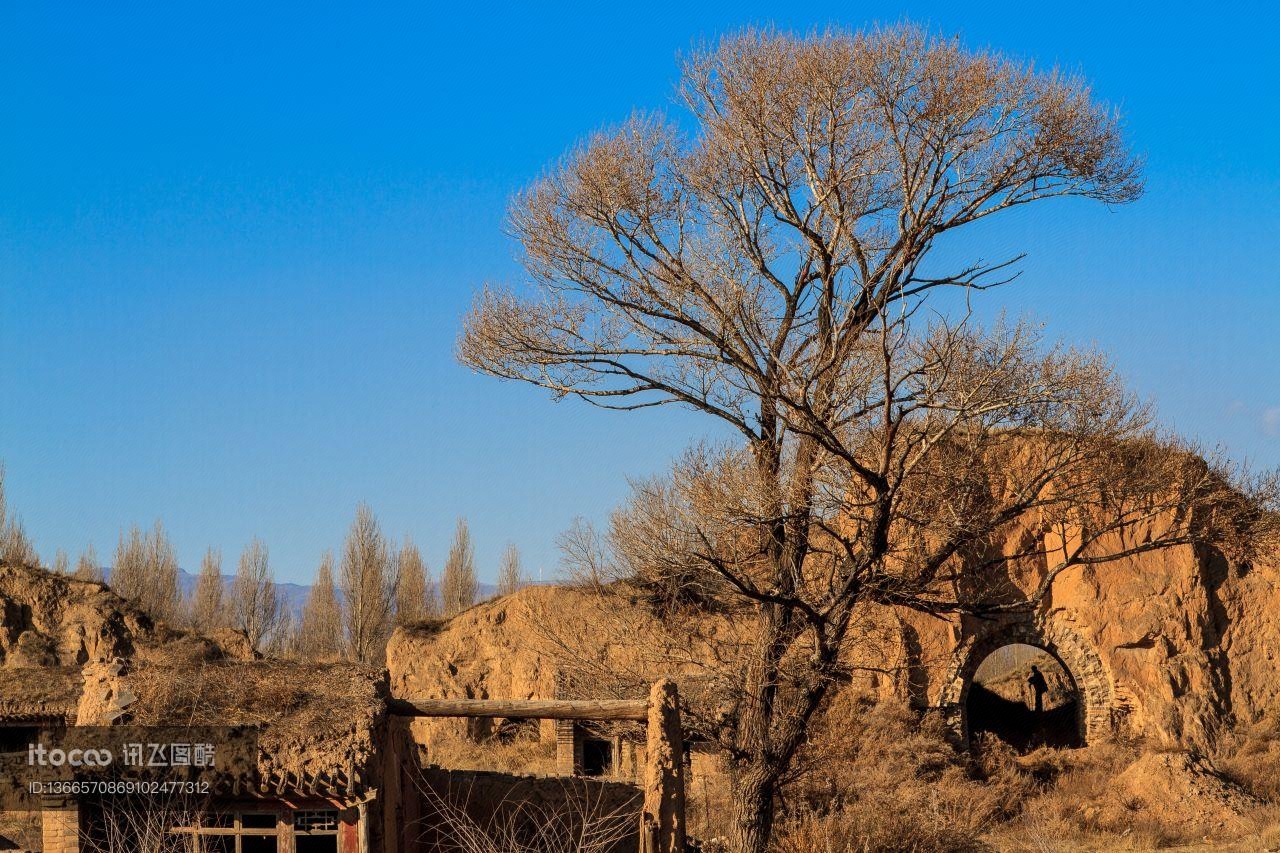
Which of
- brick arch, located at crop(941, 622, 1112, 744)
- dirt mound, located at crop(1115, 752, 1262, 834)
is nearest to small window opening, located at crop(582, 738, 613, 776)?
brick arch, located at crop(941, 622, 1112, 744)

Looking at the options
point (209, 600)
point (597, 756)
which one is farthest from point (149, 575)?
point (597, 756)

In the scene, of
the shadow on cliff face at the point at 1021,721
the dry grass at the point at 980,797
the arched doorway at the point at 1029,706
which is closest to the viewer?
the dry grass at the point at 980,797

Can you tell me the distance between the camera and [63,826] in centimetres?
1111

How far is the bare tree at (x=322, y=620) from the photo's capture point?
5175 centimetres

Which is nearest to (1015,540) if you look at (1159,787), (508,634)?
(1159,787)

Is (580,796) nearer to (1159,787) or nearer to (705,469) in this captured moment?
(705,469)

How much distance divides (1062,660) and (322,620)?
36617mm

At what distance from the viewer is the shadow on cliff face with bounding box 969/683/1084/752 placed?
25.6 meters

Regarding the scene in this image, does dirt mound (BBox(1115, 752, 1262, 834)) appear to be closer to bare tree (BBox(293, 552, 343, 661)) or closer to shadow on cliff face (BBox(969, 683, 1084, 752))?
shadow on cliff face (BBox(969, 683, 1084, 752))

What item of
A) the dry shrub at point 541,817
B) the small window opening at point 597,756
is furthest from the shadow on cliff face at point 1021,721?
the dry shrub at point 541,817

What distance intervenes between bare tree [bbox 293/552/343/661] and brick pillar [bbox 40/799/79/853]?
1605 inches

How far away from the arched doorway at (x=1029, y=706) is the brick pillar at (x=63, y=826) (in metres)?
18.7

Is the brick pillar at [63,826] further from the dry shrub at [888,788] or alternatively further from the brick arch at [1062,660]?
the brick arch at [1062,660]

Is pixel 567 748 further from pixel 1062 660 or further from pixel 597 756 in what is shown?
pixel 1062 660
